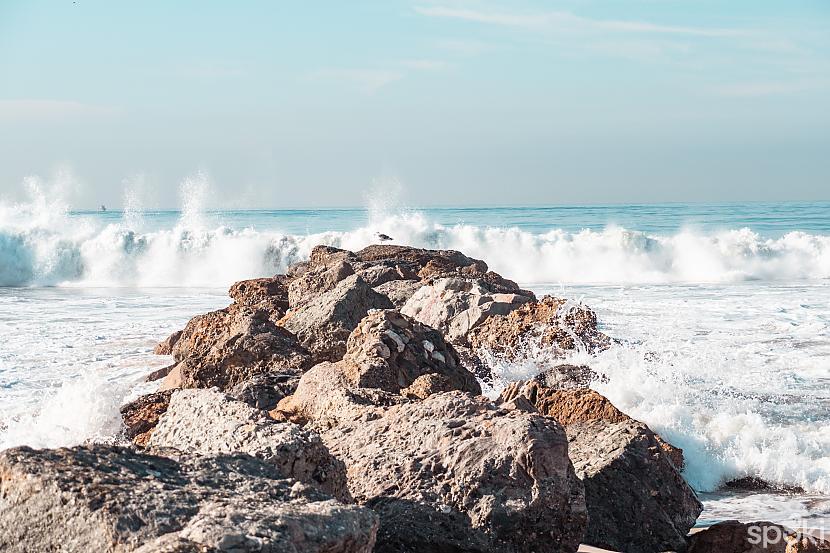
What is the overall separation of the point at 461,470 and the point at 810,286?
56.6 ft

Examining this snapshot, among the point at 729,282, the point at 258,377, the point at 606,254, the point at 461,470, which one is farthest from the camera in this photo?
the point at 606,254

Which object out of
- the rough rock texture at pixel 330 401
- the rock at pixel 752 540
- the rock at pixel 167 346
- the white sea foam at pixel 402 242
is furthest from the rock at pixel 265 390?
the white sea foam at pixel 402 242

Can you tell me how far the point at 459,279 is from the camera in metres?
7.83

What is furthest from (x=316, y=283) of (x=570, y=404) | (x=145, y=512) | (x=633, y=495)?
(x=145, y=512)

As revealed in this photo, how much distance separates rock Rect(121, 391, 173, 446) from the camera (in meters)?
4.96

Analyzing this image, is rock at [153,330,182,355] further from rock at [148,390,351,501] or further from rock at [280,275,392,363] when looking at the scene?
rock at [148,390,351,501]

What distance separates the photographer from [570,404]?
14.7ft

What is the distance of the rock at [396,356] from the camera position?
14.9ft

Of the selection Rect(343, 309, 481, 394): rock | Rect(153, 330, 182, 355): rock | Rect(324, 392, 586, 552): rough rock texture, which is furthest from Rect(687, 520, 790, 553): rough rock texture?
Rect(153, 330, 182, 355): rock

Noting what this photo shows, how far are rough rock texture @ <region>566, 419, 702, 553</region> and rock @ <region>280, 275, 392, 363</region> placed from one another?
2693 mm

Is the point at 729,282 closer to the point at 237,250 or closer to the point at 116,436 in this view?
the point at 237,250

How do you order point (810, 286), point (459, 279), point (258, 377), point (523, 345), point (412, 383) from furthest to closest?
point (810, 286)
point (459, 279)
point (523, 345)
point (258, 377)
point (412, 383)

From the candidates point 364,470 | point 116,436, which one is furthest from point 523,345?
point 364,470

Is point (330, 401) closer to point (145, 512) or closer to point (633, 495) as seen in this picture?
point (633, 495)
